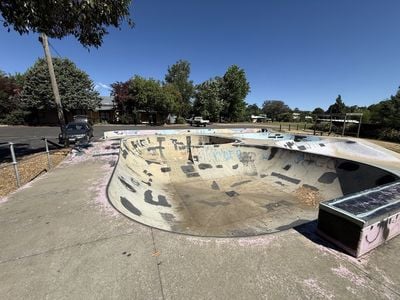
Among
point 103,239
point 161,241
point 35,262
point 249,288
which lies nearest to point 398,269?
point 249,288

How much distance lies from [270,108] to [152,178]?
111 meters

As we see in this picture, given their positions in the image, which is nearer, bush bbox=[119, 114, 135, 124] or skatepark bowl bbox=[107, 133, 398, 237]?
skatepark bowl bbox=[107, 133, 398, 237]

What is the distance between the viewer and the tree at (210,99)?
136 ft

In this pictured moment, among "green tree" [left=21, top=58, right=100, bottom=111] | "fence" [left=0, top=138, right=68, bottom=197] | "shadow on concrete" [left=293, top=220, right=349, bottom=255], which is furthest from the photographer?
"green tree" [left=21, top=58, right=100, bottom=111]

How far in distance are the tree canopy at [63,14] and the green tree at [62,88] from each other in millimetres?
24226

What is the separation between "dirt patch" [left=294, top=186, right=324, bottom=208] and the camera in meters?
6.45

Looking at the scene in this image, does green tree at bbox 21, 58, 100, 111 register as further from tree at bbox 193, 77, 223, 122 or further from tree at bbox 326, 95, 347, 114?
tree at bbox 326, 95, 347, 114

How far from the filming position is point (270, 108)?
358ft

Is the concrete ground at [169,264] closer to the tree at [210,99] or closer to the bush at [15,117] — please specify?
the bush at [15,117]

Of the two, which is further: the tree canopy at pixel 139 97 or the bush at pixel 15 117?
the tree canopy at pixel 139 97

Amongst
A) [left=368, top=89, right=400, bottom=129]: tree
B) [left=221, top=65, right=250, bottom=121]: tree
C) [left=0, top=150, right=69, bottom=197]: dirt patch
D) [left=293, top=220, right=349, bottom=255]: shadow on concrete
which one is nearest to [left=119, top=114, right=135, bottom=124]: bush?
[left=221, top=65, right=250, bottom=121]: tree

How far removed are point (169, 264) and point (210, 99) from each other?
40.9 metres

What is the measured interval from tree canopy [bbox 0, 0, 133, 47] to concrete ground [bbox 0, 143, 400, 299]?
4168 millimetres

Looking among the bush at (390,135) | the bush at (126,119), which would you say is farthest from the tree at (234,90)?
the bush at (390,135)
